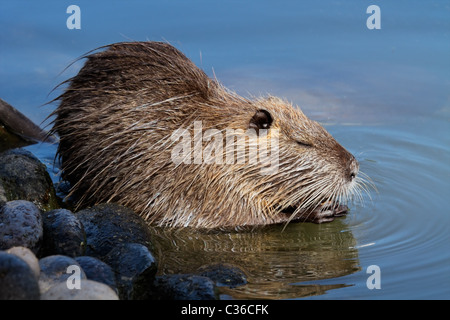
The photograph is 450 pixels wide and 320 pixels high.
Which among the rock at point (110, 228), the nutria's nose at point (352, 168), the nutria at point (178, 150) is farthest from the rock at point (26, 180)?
the nutria's nose at point (352, 168)

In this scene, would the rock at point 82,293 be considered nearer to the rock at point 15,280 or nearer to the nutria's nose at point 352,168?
the rock at point 15,280

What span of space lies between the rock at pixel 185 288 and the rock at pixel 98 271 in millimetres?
337

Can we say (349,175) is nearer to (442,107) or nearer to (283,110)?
(283,110)

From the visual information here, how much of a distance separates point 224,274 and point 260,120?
1616 mm

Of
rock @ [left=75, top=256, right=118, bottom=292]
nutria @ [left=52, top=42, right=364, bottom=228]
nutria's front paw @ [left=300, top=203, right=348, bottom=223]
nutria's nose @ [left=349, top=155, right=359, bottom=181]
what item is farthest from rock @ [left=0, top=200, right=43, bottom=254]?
nutria's nose @ [left=349, top=155, right=359, bottom=181]

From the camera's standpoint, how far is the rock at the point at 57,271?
4.10 metres

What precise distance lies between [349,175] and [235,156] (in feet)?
3.14

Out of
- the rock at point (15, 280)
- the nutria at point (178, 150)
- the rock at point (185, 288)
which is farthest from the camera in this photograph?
the nutria at point (178, 150)

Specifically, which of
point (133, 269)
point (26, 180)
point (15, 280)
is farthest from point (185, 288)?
point (26, 180)

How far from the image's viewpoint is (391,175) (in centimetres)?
709

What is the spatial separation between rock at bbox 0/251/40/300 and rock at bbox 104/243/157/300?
0.87 metres

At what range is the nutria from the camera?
598 cm
